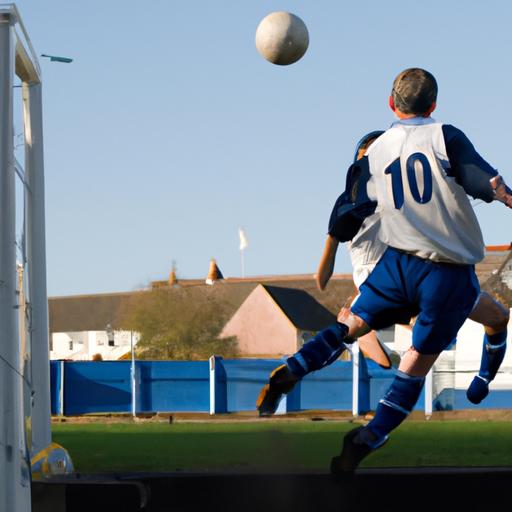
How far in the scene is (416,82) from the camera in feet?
16.3

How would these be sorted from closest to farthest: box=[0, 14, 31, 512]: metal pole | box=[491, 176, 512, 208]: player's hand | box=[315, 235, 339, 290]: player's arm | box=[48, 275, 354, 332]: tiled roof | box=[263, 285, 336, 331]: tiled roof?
box=[0, 14, 31, 512]: metal pole → box=[491, 176, 512, 208]: player's hand → box=[315, 235, 339, 290]: player's arm → box=[263, 285, 336, 331]: tiled roof → box=[48, 275, 354, 332]: tiled roof

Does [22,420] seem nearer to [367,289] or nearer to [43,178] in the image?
[367,289]

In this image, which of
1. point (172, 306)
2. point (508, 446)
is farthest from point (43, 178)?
point (172, 306)

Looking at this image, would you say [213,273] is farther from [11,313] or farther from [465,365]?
[11,313]

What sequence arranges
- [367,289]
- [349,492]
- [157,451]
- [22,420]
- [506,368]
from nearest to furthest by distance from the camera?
[22,420], [367,289], [349,492], [157,451], [506,368]

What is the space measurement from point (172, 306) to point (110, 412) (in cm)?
3614

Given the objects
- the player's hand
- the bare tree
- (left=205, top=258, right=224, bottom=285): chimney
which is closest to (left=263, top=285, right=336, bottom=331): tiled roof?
the bare tree

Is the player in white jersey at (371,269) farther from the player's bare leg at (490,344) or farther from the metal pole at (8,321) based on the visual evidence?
the metal pole at (8,321)

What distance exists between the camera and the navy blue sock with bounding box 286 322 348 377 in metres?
4.97

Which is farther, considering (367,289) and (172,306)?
(172,306)

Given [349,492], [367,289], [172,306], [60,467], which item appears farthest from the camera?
[172,306]

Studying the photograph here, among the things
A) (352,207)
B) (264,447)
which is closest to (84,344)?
(264,447)

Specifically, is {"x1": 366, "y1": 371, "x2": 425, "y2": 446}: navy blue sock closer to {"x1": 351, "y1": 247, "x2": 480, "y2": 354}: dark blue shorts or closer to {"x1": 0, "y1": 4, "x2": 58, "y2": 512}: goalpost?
{"x1": 351, "y1": 247, "x2": 480, "y2": 354}: dark blue shorts

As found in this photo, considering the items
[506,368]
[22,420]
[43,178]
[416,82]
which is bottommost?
[506,368]
